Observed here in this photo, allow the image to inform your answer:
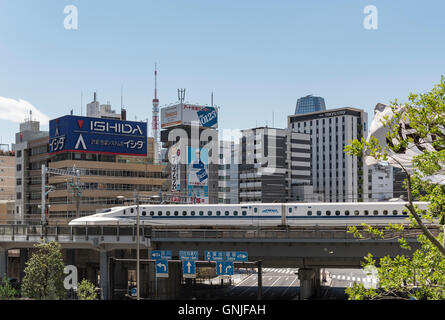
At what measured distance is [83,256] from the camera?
255 ft

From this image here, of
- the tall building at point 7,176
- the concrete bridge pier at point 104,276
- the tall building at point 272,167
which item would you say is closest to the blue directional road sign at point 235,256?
the concrete bridge pier at point 104,276

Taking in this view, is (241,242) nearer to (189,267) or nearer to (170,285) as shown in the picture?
(189,267)

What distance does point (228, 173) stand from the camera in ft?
623

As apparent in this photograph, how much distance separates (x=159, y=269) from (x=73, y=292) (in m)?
18.1

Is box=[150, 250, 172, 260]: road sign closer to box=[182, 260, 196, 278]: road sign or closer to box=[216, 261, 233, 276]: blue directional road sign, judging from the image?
box=[182, 260, 196, 278]: road sign

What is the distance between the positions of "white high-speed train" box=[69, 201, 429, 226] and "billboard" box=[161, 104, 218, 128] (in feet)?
356

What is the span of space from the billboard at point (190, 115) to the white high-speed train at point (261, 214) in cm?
10838

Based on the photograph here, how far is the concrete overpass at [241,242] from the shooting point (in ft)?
177

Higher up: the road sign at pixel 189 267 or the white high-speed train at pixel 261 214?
the white high-speed train at pixel 261 214

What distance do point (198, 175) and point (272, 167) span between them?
1209 inches

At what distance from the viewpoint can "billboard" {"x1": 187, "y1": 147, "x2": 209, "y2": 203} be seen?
16541cm

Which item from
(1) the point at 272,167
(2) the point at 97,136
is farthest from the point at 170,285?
(1) the point at 272,167

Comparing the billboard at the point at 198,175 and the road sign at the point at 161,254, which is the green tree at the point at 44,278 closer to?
the road sign at the point at 161,254
